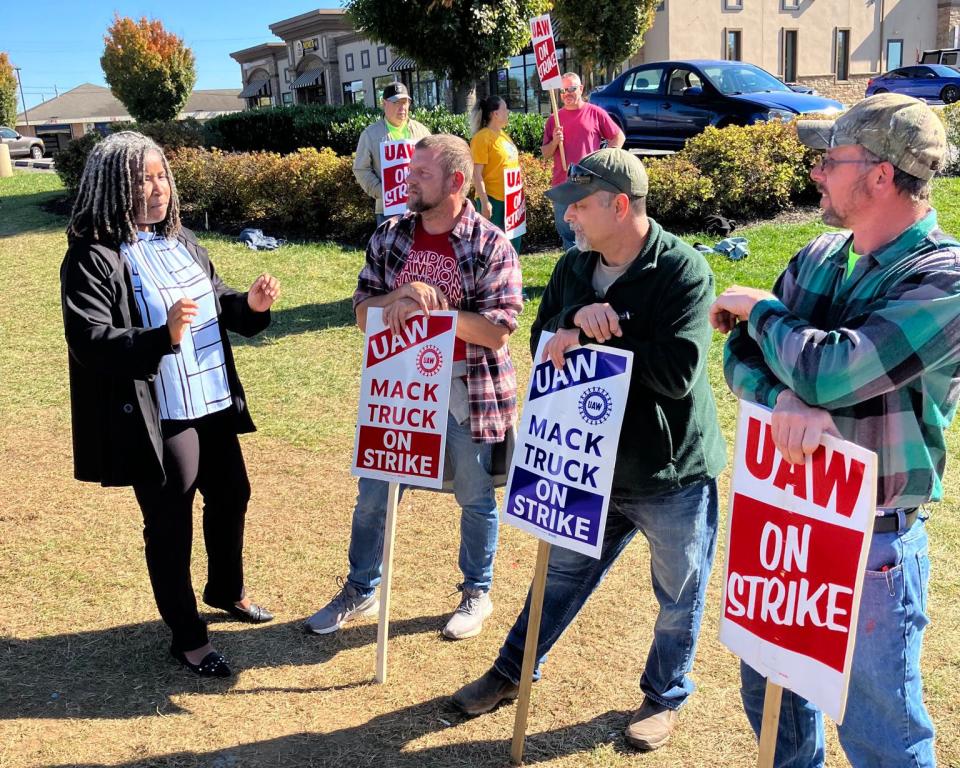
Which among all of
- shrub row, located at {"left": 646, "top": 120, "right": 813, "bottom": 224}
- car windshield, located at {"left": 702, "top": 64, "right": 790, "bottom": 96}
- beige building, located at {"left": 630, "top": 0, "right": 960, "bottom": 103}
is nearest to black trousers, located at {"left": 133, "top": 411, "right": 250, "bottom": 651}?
shrub row, located at {"left": 646, "top": 120, "right": 813, "bottom": 224}

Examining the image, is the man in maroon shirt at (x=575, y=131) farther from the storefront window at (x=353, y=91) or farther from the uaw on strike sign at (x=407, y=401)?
the storefront window at (x=353, y=91)

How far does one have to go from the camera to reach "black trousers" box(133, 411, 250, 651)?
3.54 meters

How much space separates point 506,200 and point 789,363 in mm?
6726

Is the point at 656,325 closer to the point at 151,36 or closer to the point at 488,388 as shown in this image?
the point at 488,388

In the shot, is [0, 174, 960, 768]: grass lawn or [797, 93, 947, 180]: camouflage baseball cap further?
[0, 174, 960, 768]: grass lawn

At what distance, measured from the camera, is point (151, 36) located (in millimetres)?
34844

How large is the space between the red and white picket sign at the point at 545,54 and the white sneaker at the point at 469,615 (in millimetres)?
5908

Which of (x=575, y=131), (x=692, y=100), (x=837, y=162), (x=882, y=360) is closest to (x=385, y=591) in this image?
(x=882, y=360)

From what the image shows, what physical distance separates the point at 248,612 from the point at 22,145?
4556 centimetres

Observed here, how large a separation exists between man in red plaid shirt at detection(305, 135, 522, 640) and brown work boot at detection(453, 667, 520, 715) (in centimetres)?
54

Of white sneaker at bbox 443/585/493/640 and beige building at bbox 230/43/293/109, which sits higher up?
beige building at bbox 230/43/293/109

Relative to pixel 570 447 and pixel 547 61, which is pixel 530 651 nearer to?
pixel 570 447

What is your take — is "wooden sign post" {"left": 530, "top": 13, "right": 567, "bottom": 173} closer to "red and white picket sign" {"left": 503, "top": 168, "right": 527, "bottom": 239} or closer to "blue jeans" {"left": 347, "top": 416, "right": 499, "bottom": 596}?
"red and white picket sign" {"left": 503, "top": 168, "right": 527, "bottom": 239}

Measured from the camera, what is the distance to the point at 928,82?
28.1 metres
